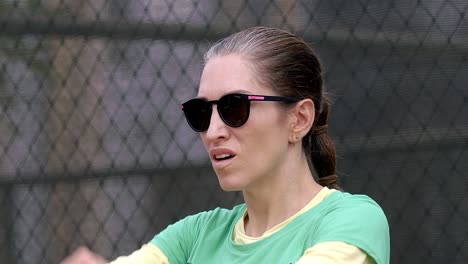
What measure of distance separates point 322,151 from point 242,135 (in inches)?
9.2

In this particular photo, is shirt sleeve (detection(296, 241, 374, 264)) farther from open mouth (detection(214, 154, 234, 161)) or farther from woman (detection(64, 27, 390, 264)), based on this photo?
open mouth (detection(214, 154, 234, 161))

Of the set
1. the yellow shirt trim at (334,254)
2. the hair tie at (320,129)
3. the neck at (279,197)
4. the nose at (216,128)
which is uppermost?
the nose at (216,128)

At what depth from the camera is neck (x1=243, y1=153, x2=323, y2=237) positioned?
5.53ft

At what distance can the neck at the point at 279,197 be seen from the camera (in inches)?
66.3

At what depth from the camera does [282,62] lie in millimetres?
1693

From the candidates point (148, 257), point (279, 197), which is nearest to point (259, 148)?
point (279, 197)

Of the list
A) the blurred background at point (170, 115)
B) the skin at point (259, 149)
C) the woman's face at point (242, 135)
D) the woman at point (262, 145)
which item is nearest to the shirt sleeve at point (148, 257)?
the woman at point (262, 145)

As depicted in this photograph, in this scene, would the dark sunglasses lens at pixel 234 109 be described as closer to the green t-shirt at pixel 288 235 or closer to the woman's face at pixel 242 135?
the woman's face at pixel 242 135

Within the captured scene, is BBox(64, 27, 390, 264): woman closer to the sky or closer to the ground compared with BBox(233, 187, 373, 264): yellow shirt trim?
closer to the sky

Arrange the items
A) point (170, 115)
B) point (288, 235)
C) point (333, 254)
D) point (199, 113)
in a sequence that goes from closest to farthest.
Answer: point (333, 254) < point (288, 235) < point (199, 113) < point (170, 115)

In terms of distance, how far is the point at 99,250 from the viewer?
10.8 feet

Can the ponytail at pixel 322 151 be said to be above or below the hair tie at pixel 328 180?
above

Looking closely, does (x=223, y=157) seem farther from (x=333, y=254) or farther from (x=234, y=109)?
(x=333, y=254)

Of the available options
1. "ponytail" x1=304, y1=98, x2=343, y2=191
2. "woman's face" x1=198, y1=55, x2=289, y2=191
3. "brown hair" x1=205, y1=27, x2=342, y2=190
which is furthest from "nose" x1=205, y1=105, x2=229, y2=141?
"ponytail" x1=304, y1=98, x2=343, y2=191
